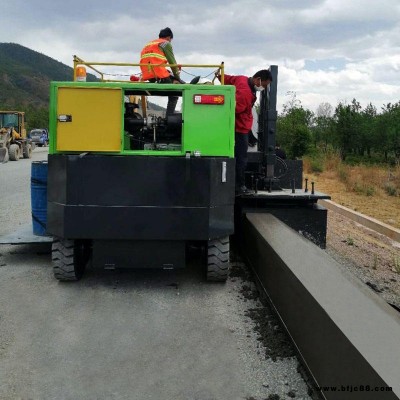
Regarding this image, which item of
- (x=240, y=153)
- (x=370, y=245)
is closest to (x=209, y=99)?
(x=240, y=153)

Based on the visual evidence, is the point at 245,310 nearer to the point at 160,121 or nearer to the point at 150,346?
the point at 150,346

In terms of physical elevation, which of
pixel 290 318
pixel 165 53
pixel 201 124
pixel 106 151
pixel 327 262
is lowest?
pixel 290 318

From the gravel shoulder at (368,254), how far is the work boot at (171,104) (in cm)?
300

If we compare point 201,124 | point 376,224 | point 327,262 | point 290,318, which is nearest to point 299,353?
point 290,318

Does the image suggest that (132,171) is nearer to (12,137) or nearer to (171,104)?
(171,104)

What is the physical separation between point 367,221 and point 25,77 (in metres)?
154

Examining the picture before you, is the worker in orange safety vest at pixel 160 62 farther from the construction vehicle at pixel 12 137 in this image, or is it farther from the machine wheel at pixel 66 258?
the construction vehicle at pixel 12 137

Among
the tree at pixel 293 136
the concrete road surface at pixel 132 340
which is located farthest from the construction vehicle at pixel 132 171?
the tree at pixel 293 136

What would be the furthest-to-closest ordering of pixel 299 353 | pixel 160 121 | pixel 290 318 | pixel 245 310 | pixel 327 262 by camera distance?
pixel 160 121 → pixel 245 310 → pixel 327 262 → pixel 290 318 → pixel 299 353

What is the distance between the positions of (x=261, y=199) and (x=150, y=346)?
9.48 feet

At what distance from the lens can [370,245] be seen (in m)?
8.09

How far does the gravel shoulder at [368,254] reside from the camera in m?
5.66

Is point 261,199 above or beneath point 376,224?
above

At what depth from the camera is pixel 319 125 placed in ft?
146
